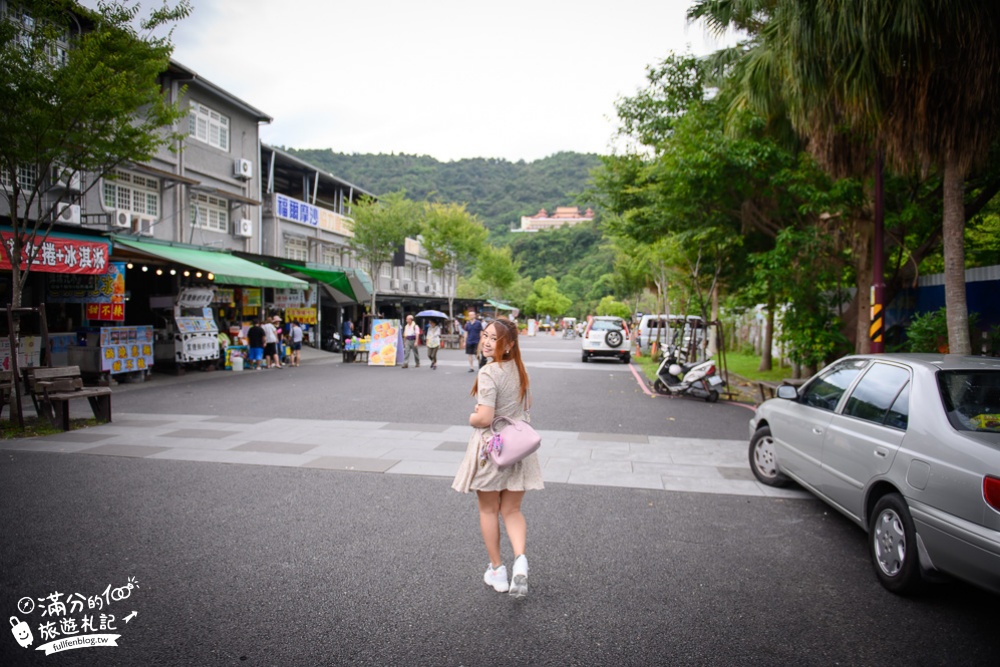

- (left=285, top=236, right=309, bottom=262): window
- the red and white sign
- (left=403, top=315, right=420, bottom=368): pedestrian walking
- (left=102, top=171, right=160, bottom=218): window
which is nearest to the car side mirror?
the red and white sign

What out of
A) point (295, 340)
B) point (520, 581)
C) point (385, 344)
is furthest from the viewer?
point (385, 344)

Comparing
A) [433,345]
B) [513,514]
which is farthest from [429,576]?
[433,345]

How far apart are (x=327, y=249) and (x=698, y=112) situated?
22.8 metres

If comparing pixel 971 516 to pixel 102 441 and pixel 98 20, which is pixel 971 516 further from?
pixel 98 20

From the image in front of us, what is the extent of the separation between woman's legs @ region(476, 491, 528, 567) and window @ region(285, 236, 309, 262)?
26.0 meters

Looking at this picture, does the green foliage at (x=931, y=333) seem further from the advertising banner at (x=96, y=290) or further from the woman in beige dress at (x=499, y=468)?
the advertising banner at (x=96, y=290)

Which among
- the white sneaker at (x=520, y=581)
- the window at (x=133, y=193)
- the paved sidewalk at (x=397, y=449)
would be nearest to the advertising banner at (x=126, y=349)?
the window at (x=133, y=193)

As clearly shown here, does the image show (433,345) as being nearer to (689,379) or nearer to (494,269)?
(689,379)

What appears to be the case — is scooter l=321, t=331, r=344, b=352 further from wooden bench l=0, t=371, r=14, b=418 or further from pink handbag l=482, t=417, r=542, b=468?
pink handbag l=482, t=417, r=542, b=468

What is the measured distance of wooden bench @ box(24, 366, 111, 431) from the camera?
8.76 metres

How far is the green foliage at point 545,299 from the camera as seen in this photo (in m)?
79.1

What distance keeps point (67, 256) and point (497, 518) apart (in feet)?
43.4

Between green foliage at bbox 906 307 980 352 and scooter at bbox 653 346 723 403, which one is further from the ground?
green foliage at bbox 906 307 980 352

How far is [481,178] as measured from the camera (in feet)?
350
